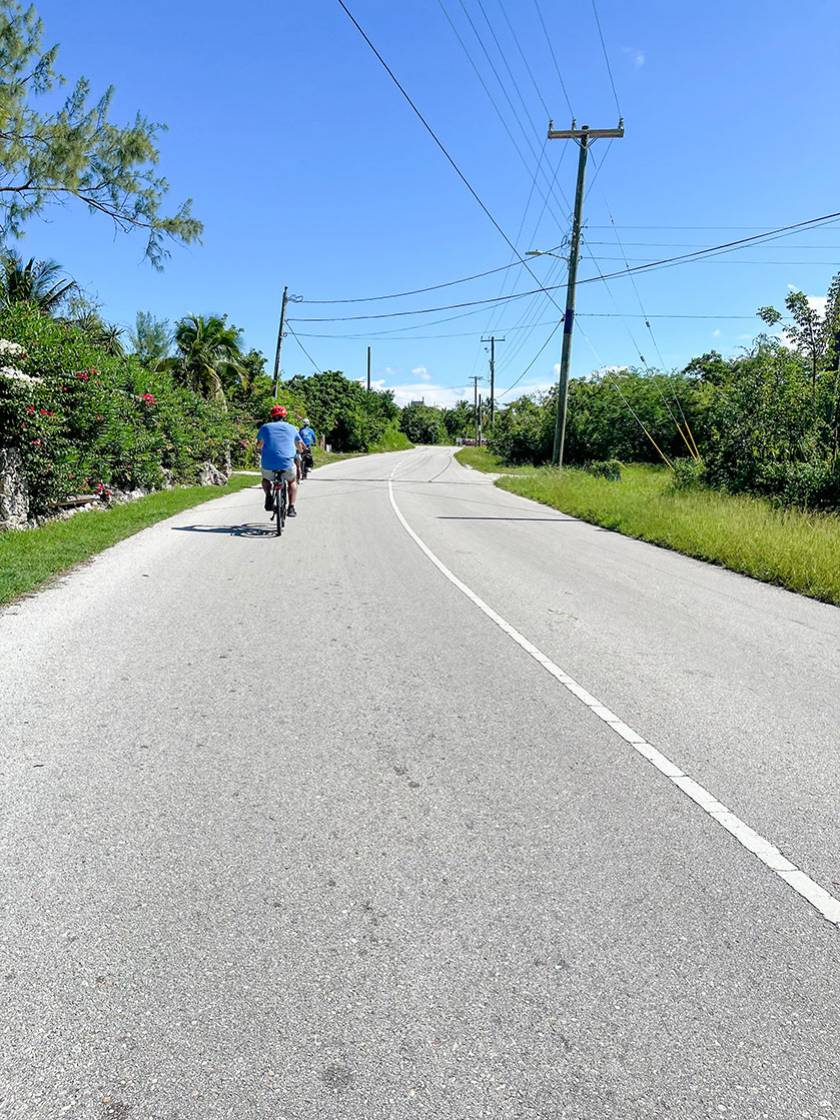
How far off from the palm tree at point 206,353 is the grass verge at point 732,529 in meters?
22.9

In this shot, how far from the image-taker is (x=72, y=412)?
13.1 metres

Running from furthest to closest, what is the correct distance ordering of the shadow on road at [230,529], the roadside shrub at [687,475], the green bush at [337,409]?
1. the green bush at [337,409]
2. the roadside shrub at [687,475]
3. the shadow on road at [230,529]

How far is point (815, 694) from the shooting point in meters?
5.43

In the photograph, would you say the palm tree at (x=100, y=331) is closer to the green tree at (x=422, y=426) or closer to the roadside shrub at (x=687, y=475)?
the roadside shrub at (x=687, y=475)

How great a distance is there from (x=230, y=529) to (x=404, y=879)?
11159 mm

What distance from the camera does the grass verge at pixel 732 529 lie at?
10094 mm

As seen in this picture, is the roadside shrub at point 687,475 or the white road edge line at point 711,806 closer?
the white road edge line at point 711,806

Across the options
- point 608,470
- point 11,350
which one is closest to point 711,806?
point 11,350

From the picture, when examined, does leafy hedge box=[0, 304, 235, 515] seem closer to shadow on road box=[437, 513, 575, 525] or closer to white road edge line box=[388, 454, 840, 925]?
shadow on road box=[437, 513, 575, 525]

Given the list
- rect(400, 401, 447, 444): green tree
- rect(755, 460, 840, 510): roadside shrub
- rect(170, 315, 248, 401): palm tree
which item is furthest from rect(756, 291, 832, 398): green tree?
rect(400, 401, 447, 444): green tree

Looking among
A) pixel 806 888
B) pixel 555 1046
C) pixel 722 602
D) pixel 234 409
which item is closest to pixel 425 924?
pixel 555 1046

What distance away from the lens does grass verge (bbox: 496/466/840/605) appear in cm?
1009

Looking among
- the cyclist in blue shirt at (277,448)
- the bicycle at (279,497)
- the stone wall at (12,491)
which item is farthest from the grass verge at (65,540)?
the cyclist in blue shirt at (277,448)

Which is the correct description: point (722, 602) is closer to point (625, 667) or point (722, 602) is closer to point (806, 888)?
point (625, 667)
